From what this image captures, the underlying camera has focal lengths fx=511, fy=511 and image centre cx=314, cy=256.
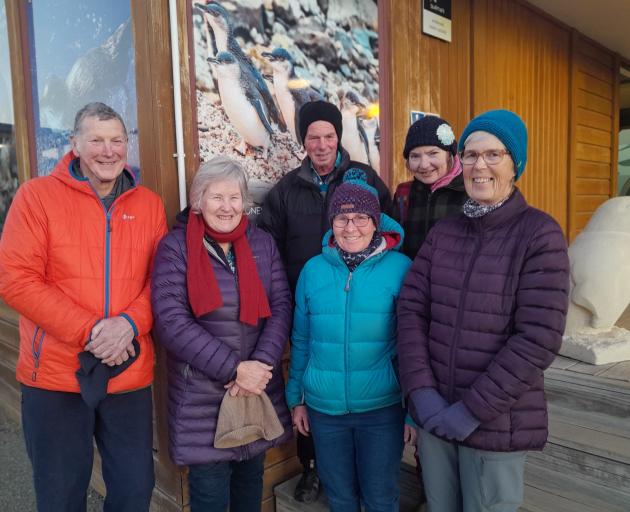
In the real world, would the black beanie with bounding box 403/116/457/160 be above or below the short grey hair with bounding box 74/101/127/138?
below

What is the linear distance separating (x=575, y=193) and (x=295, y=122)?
14.7 ft

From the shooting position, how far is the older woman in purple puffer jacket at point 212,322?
187 centimetres

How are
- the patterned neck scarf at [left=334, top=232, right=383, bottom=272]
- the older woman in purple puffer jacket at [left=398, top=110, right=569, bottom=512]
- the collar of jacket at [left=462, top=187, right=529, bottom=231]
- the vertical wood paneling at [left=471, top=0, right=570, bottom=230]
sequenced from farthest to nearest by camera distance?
1. the vertical wood paneling at [left=471, top=0, right=570, bottom=230]
2. the patterned neck scarf at [left=334, top=232, right=383, bottom=272]
3. the collar of jacket at [left=462, top=187, right=529, bottom=231]
4. the older woman in purple puffer jacket at [left=398, top=110, right=569, bottom=512]

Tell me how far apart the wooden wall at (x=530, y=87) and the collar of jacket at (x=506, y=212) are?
2.02 m

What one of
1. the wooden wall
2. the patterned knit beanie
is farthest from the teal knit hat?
the wooden wall

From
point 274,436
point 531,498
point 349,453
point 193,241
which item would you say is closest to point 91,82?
point 193,241

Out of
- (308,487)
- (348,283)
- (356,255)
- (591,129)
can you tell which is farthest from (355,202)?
(591,129)

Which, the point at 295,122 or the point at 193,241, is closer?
the point at 193,241

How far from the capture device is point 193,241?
6.28 ft

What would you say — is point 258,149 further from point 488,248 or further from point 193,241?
point 488,248

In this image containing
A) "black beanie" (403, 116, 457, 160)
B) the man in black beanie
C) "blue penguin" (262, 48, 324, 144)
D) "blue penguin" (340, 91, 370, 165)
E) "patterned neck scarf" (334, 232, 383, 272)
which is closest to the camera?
"patterned neck scarf" (334, 232, 383, 272)

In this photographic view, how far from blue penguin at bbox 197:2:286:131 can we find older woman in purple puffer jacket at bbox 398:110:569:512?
4.95ft

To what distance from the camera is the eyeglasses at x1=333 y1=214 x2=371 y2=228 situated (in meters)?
1.91

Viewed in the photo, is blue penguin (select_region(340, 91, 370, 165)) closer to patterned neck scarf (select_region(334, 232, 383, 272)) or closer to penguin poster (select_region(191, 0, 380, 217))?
penguin poster (select_region(191, 0, 380, 217))
